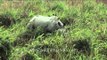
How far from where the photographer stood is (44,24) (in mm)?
5750

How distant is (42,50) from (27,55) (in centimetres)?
48

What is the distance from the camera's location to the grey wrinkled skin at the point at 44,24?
5.71 meters

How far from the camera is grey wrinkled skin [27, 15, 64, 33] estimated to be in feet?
18.7

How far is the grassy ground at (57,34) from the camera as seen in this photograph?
473cm

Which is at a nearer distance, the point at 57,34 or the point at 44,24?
the point at 57,34

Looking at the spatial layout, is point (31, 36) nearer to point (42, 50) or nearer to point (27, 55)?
point (42, 50)

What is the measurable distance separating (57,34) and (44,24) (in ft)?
1.45

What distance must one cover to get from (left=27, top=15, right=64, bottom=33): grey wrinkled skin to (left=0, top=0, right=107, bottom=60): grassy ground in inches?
6.8

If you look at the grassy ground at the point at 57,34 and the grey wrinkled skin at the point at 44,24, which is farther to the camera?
the grey wrinkled skin at the point at 44,24

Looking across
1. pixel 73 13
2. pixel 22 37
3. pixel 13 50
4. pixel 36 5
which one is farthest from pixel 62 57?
pixel 36 5

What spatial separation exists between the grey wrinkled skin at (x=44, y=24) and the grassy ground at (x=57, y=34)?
17cm

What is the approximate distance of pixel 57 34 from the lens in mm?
5426

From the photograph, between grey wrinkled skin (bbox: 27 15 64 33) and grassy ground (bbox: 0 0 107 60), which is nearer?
grassy ground (bbox: 0 0 107 60)

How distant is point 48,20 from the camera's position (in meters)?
5.80
